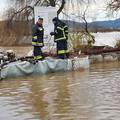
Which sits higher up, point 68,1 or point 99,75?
point 68,1

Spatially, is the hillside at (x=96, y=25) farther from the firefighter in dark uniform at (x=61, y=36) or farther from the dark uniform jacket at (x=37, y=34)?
the dark uniform jacket at (x=37, y=34)

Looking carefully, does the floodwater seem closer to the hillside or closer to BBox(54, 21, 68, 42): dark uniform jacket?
BBox(54, 21, 68, 42): dark uniform jacket

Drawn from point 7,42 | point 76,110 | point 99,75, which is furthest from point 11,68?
point 7,42

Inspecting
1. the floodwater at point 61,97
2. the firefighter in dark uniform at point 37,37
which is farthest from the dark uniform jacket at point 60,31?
the floodwater at point 61,97

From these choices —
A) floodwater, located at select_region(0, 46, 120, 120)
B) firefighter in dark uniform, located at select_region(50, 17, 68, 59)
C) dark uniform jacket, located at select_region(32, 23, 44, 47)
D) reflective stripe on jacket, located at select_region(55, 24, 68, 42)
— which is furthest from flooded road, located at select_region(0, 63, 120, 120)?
reflective stripe on jacket, located at select_region(55, 24, 68, 42)

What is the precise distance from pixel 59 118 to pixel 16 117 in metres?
0.81

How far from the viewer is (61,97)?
10.6 metres

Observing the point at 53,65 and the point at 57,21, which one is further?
the point at 57,21

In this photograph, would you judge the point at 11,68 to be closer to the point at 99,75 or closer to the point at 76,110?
the point at 99,75

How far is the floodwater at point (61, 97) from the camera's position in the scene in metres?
8.51

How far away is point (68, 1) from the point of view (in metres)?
33.0

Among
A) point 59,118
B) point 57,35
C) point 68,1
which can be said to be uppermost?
point 68,1

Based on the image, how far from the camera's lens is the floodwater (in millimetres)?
8508

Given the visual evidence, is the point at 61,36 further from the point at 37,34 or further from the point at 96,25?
the point at 96,25
